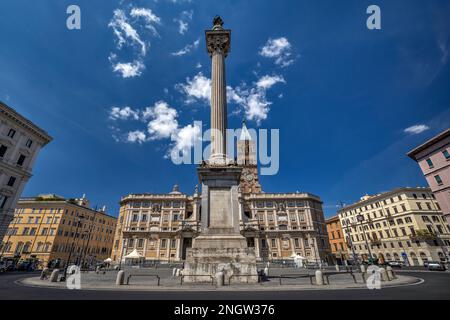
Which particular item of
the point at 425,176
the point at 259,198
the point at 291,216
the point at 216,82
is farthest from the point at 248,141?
the point at 216,82

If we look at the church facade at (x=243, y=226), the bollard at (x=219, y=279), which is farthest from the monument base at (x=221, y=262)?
the church facade at (x=243, y=226)

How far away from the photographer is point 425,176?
33.6 meters

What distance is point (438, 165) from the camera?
31562mm

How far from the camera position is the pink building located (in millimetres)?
30078

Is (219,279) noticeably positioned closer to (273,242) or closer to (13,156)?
(13,156)

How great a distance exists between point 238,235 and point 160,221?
5070 cm

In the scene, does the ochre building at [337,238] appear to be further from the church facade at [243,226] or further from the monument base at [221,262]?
the monument base at [221,262]

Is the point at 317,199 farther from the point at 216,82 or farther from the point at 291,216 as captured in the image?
the point at 216,82

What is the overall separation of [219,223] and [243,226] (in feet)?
142

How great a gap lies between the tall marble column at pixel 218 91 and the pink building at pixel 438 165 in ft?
111

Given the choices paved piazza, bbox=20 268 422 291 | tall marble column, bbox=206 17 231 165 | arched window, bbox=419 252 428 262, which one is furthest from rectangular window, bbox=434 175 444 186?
tall marble column, bbox=206 17 231 165

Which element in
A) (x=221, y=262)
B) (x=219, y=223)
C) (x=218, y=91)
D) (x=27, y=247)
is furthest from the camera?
(x=27, y=247)

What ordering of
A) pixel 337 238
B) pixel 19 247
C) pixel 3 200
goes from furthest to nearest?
pixel 337 238, pixel 19 247, pixel 3 200

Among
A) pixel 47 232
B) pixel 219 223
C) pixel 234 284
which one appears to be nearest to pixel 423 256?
pixel 234 284
